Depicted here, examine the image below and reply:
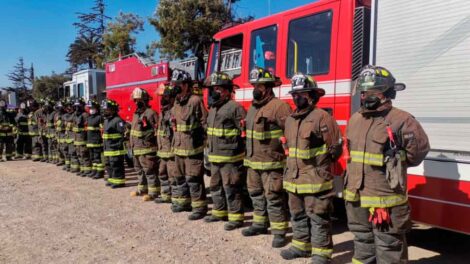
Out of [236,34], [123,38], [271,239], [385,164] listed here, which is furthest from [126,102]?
[123,38]

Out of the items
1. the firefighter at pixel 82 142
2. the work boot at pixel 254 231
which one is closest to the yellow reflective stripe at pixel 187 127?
the work boot at pixel 254 231

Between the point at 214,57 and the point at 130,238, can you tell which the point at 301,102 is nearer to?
the point at 130,238

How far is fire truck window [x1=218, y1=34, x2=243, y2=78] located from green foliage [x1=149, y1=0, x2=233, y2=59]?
1279 cm

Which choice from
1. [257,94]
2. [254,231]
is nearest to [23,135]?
[254,231]

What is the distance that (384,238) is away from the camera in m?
3.15

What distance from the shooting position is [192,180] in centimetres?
577

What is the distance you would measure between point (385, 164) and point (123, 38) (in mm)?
24405

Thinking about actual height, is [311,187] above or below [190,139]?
below

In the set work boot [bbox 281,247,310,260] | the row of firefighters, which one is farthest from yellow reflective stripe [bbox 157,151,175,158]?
work boot [bbox 281,247,310,260]

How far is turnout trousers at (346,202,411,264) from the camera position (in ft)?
10.2

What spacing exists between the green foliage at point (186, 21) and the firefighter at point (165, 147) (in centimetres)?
1277

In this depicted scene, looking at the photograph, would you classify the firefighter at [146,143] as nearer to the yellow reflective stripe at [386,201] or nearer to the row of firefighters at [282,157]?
the row of firefighters at [282,157]

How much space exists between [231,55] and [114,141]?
A: 3.19 meters

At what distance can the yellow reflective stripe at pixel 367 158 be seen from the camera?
10.4 ft
